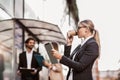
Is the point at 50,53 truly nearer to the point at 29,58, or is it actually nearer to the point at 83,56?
the point at 83,56

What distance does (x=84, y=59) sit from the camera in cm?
346

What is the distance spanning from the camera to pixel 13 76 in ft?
28.5

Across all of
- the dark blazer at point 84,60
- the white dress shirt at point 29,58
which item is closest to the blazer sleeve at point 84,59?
the dark blazer at point 84,60

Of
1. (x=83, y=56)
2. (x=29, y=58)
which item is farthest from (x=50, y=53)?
(x=29, y=58)

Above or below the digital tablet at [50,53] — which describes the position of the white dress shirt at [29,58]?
below

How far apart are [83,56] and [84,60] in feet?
0.16

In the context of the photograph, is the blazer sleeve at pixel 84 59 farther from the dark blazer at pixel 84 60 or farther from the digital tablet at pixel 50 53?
the digital tablet at pixel 50 53

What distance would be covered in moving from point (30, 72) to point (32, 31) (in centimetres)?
415

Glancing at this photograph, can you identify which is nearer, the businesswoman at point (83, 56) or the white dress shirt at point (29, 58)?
the businesswoman at point (83, 56)

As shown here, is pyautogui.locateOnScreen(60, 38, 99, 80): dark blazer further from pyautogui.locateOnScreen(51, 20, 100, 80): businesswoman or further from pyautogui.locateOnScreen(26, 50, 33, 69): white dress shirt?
pyautogui.locateOnScreen(26, 50, 33, 69): white dress shirt

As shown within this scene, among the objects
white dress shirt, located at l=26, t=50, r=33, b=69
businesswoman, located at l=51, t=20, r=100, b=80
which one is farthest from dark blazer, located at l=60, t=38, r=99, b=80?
white dress shirt, located at l=26, t=50, r=33, b=69

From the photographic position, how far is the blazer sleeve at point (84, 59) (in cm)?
344

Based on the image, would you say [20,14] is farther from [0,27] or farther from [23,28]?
[0,27]

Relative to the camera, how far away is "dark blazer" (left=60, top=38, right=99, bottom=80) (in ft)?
11.3
